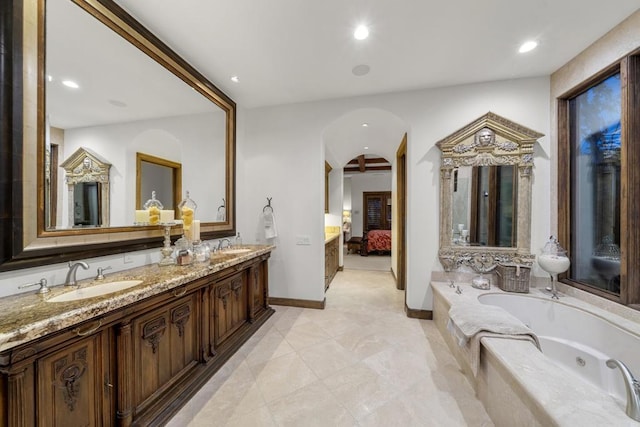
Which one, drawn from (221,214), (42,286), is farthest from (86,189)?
(221,214)

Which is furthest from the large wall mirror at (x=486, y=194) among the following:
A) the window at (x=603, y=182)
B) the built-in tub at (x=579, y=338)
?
the built-in tub at (x=579, y=338)

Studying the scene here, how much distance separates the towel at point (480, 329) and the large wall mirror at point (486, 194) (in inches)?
42.6

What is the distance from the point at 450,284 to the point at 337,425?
6.53 ft

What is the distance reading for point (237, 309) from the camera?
2.54m

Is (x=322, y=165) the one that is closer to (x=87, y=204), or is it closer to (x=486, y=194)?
(x=486, y=194)

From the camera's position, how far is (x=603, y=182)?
222 centimetres

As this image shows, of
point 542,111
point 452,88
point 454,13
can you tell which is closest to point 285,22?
point 454,13

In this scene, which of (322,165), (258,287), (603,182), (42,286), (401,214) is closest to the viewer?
(42,286)

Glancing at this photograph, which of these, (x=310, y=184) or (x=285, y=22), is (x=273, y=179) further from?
(x=285, y=22)

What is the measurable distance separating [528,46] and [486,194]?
1.49 metres

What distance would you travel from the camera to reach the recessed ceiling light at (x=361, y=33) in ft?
6.68

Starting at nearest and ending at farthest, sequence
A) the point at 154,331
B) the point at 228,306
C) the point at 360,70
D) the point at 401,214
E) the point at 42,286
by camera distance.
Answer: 1. the point at 42,286
2. the point at 154,331
3. the point at 228,306
4. the point at 360,70
5. the point at 401,214

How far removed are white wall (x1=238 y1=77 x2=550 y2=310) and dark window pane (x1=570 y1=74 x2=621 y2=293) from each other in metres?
0.25

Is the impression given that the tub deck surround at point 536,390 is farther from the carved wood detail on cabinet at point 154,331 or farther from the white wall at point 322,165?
the carved wood detail on cabinet at point 154,331
